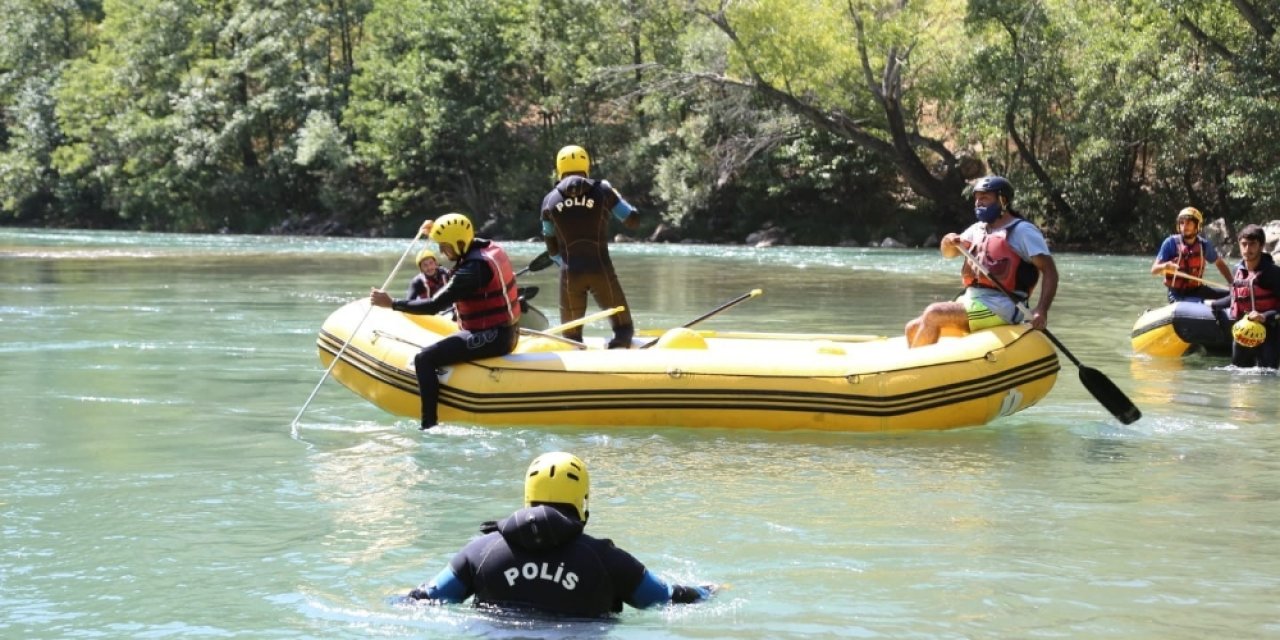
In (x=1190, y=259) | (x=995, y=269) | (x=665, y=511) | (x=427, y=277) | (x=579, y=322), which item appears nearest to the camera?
(x=665, y=511)

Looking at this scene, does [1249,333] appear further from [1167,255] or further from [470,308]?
[470,308]

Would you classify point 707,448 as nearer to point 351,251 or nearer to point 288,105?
point 351,251

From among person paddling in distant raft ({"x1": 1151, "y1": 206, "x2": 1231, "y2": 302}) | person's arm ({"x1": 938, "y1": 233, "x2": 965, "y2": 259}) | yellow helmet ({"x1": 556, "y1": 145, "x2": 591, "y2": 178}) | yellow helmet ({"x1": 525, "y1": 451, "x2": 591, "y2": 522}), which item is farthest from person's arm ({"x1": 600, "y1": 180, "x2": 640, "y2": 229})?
yellow helmet ({"x1": 525, "y1": 451, "x2": 591, "y2": 522})

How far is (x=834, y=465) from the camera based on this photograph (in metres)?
7.13

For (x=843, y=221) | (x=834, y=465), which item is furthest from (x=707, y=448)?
(x=843, y=221)

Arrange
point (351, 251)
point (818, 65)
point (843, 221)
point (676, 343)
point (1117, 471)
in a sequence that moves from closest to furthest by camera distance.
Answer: point (1117, 471)
point (676, 343)
point (818, 65)
point (351, 251)
point (843, 221)

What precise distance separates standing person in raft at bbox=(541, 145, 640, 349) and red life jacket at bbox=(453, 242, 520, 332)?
1.00m

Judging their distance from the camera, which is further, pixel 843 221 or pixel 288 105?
pixel 288 105

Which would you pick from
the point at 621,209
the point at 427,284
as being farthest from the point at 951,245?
the point at 427,284

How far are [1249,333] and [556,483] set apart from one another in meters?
7.87

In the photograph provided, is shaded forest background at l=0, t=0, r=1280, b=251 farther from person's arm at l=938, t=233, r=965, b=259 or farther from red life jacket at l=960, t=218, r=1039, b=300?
person's arm at l=938, t=233, r=965, b=259

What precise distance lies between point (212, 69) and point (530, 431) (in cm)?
4273

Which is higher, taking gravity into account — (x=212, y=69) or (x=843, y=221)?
(x=212, y=69)

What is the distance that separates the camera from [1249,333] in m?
10.5
